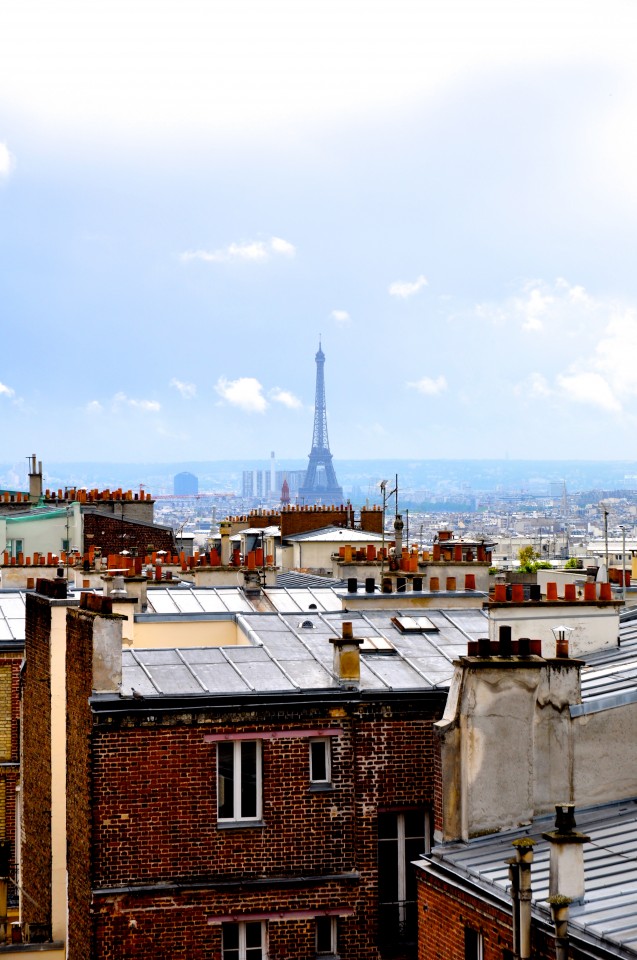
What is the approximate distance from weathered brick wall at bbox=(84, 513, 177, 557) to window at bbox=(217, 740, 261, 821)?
193 feet

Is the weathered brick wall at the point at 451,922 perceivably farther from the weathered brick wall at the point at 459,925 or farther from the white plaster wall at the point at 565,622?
the white plaster wall at the point at 565,622

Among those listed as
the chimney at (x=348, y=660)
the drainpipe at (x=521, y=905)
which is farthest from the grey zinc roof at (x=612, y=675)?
the drainpipe at (x=521, y=905)

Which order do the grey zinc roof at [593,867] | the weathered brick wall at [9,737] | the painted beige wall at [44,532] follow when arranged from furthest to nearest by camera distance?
the painted beige wall at [44,532], the weathered brick wall at [9,737], the grey zinc roof at [593,867]

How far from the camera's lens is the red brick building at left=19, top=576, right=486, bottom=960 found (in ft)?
82.5

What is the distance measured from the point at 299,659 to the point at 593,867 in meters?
9.23

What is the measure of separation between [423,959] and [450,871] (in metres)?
1.85

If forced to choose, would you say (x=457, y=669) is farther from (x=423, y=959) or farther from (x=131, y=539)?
(x=131, y=539)

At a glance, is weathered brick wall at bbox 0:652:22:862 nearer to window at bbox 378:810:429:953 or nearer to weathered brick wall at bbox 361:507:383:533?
window at bbox 378:810:429:953

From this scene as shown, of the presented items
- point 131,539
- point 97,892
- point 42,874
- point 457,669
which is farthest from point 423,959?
point 131,539

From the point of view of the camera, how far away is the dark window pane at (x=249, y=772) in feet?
84.2

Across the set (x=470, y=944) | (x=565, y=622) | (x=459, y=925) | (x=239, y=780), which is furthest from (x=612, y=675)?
(x=239, y=780)

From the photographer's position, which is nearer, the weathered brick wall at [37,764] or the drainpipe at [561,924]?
the drainpipe at [561,924]

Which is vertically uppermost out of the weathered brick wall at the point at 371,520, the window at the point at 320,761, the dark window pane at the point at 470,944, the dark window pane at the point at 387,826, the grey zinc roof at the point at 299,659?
the weathered brick wall at the point at 371,520

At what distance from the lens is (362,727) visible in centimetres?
2616
